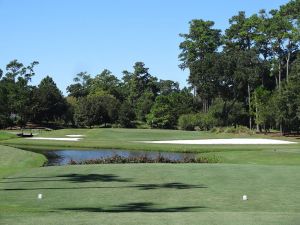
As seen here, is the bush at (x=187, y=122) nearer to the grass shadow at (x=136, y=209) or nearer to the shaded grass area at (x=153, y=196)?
the shaded grass area at (x=153, y=196)

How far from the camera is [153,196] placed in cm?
1670

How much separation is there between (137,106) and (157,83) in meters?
46.3

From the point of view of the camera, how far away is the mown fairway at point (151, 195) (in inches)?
461

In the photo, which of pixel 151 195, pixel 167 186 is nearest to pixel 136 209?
pixel 151 195

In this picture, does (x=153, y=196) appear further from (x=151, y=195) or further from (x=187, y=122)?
(x=187, y=122)

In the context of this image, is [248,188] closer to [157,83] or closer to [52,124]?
[52,124]

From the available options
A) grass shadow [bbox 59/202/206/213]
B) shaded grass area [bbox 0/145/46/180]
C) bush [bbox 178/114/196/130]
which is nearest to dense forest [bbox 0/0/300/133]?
bush [bbox 178/114/196/130]

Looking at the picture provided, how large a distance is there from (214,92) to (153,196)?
280ft

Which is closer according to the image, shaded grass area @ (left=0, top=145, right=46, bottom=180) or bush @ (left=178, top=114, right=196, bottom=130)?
shaded grass area @ (left=0, top=145, right=46, bottom=180)

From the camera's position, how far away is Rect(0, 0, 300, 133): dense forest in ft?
282

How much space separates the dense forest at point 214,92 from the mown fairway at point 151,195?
53.1m

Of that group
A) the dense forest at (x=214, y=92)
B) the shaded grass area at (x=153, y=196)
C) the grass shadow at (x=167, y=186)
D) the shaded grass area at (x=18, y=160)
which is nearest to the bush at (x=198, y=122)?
the dense forest at (x=214, y=92)

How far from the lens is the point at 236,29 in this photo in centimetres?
10656

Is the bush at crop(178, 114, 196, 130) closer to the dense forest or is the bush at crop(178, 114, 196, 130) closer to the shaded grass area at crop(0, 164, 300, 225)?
the dense forest
